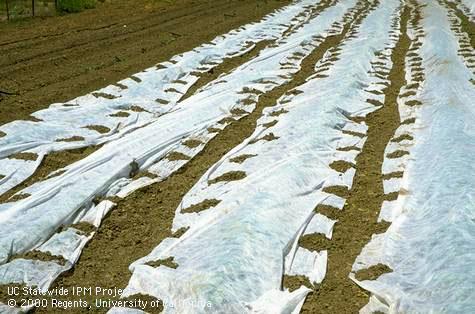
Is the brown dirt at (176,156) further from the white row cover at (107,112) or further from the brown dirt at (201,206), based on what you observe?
the brown dirt at (201,206)

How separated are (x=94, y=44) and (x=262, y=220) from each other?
9597 millimetres

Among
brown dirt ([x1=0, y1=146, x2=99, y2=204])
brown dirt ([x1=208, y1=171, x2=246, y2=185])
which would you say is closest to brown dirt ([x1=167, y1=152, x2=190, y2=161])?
brown dirt ([x1=208, y1=171, x2=246, y2=185])

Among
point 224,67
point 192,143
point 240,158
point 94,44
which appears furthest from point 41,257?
point 94,44

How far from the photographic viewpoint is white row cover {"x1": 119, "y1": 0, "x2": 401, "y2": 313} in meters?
3.93

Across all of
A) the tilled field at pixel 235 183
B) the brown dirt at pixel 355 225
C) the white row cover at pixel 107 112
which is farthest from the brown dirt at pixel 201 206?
the white row cover at pixel 107 112

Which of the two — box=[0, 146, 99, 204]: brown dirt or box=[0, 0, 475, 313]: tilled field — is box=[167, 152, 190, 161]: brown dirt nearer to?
box=[0, 0, 475, 313]: tilled field

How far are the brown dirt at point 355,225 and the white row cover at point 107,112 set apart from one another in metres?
3.75

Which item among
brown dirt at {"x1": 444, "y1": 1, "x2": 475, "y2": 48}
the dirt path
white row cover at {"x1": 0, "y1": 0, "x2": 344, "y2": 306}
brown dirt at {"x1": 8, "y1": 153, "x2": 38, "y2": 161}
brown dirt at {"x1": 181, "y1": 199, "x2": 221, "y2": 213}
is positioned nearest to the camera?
white row cover at {"x1": 0, "y1": 0, "x2": 344, "y2": 306}

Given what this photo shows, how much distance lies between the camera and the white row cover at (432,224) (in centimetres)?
384

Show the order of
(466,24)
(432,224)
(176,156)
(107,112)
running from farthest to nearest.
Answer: (466,24) → (107,112) → (176,156) → (432,224)

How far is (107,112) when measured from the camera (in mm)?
8164

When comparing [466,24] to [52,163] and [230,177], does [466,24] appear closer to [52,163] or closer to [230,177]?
[230,177]

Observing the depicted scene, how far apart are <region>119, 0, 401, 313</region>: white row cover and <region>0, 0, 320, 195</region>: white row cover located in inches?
84.6

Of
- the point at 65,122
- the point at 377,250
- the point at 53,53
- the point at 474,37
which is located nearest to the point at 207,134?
the point at 65,122
